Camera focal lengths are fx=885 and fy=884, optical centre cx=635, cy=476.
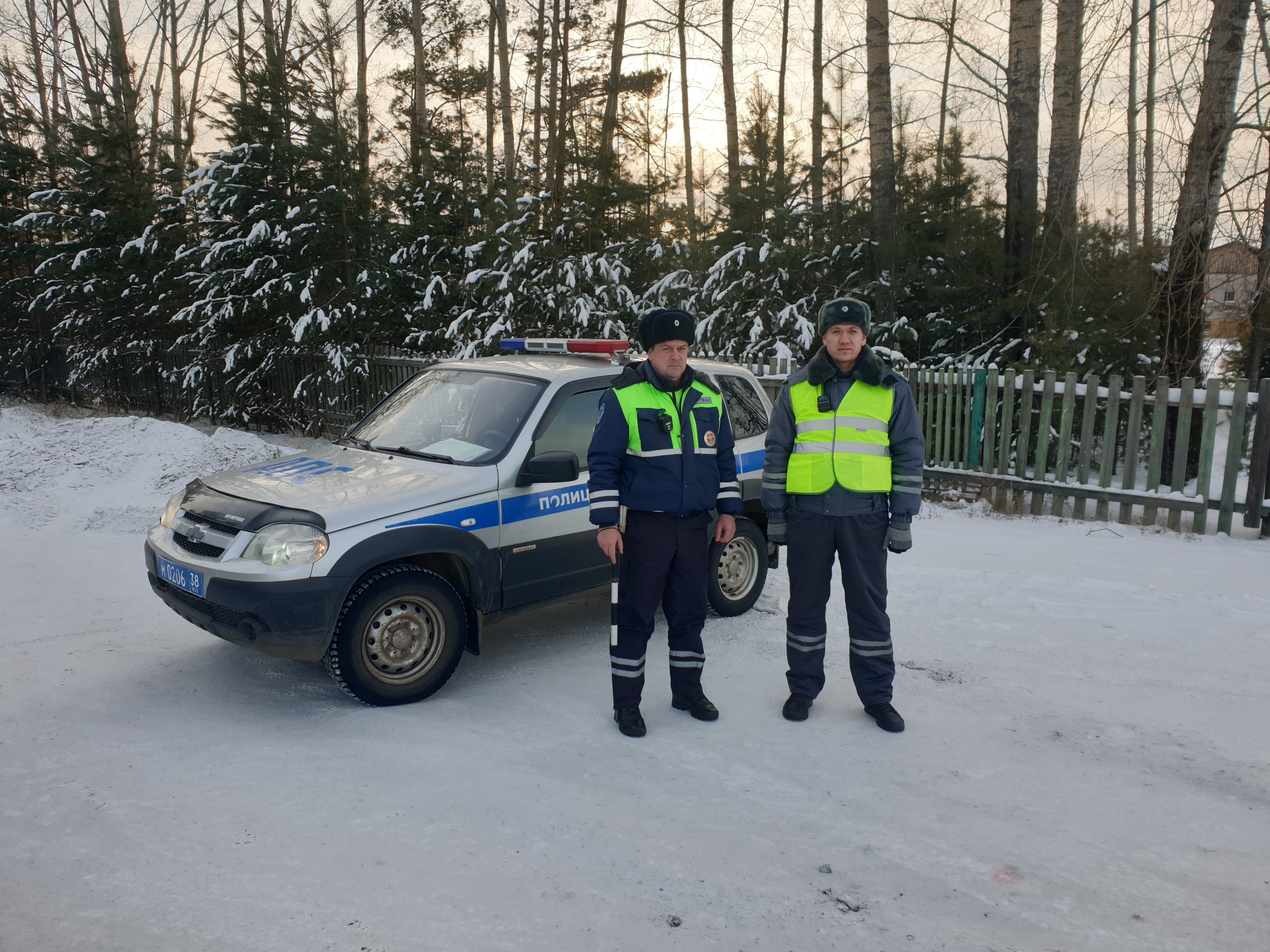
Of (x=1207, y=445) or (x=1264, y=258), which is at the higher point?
(x=1264, y=258)

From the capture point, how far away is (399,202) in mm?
15023

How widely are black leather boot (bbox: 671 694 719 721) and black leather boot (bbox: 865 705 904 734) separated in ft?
2.47

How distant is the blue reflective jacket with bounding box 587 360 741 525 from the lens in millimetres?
4098

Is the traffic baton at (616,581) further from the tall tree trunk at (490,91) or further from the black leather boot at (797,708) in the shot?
the tall tree trunk at (490,91)

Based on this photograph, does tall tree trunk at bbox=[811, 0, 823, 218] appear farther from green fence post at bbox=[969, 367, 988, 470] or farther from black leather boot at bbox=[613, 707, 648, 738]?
black leather boot at bbox=[613, 707, 648, 738]

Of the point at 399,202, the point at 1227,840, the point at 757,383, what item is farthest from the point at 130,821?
the point at 399,202

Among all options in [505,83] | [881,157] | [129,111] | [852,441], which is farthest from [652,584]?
[505,83]

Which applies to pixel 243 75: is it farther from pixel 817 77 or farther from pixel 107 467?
pixel 817 77

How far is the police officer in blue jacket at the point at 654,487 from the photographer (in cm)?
413

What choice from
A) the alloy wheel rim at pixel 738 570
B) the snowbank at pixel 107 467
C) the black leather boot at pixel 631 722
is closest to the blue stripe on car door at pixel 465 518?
the black leather boot at pixel 631 722

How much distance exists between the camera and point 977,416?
9.73 metres

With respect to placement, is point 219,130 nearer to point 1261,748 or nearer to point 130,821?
point 130,821

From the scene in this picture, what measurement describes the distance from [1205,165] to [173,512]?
10.3 m

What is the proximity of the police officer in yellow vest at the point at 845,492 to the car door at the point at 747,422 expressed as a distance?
4.89ft
